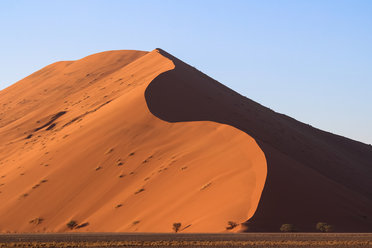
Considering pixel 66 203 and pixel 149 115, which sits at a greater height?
pixel 149 115

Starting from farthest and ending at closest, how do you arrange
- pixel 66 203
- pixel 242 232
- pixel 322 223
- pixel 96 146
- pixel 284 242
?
pixel 96 146 < pixel 66 203 < pixel 322 223 < pixel 242 232 < pixel 284 242

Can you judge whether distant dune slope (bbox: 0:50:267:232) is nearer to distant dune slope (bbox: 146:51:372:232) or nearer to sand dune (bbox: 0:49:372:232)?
sand dune (bbox: 0:49:372:232)

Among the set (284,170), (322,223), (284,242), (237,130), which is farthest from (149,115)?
(284,242)

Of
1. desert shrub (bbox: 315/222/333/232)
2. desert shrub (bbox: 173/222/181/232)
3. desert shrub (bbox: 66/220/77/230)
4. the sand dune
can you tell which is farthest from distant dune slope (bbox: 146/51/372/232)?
desert shrub (bbox: 66/220/77/230)

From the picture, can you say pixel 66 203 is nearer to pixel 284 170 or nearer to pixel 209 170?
pixel 209 170

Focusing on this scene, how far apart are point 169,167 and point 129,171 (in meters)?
3.66

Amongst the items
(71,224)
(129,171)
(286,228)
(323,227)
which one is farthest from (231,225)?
(129,171)

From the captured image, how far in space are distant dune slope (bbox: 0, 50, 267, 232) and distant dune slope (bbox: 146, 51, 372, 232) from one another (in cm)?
72

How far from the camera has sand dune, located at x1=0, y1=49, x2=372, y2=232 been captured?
123 ft

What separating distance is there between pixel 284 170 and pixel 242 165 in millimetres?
2688

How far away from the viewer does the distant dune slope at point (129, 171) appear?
3853 centimetres

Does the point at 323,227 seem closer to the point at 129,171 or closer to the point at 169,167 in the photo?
the point at 169,167

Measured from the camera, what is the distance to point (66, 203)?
46281mm

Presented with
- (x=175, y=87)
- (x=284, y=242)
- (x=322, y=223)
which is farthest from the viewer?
(x=175, y=87)
